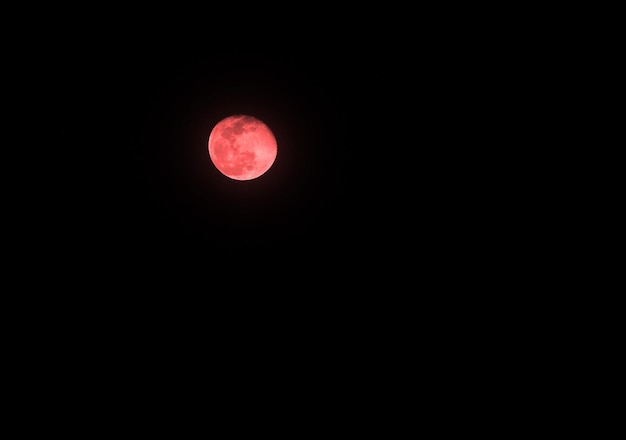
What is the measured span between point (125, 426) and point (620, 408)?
11.9 feet

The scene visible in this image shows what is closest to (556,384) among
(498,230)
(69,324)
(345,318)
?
(498,230)

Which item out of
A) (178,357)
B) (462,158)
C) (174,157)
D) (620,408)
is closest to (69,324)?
(178,357)

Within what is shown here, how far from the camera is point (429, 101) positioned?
9.39ft

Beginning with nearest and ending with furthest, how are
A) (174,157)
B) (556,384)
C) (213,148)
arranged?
(213,148), (174,157), (556,384)

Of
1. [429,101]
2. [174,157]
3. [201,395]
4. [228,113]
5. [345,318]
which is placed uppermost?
[429,101]

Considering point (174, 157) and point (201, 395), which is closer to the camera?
point (174, 157)

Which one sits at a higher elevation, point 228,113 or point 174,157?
point 228,113

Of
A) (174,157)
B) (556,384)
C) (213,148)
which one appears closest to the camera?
(213,148)

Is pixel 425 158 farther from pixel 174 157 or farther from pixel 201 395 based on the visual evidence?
pixel 201 395

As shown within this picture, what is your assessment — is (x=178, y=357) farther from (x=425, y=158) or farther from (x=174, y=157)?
(x=425, y=158)

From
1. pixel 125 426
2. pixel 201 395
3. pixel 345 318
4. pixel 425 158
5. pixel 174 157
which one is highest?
pixel 425 158

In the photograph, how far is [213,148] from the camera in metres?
2.83

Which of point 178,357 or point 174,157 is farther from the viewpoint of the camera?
point 178,357

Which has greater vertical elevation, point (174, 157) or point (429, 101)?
point (429, 101)
